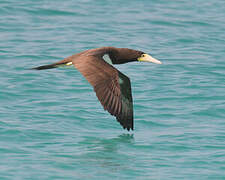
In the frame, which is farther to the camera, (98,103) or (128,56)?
(98,103)

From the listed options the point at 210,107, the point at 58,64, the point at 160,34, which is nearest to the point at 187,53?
the point at 160,34

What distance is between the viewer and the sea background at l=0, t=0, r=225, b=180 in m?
9.07

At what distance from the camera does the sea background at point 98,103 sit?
9.07 metres

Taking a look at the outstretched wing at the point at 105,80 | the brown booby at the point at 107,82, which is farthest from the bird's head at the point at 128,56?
the outstretched wing at the point at 105,80

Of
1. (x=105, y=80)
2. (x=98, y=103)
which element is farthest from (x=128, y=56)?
(x=105, y=80)

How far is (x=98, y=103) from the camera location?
12.1 m

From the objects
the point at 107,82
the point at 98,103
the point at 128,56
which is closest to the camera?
the point at 107,82

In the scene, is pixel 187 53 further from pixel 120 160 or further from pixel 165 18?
pixel 120 160

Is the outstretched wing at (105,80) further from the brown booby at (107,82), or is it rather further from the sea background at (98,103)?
the sea background at (98,103)

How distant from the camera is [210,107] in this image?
1188cm

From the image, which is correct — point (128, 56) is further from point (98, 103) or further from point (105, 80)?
point (105, 80)

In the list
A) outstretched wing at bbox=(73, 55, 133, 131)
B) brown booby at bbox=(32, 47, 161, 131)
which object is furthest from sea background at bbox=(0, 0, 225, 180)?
outstretched wing at bbox=(73, 55, 133, 131)

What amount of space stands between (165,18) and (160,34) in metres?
1.78

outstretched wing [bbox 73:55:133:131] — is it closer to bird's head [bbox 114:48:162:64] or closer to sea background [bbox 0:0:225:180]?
sea background [bbox 0:0:225:180]
